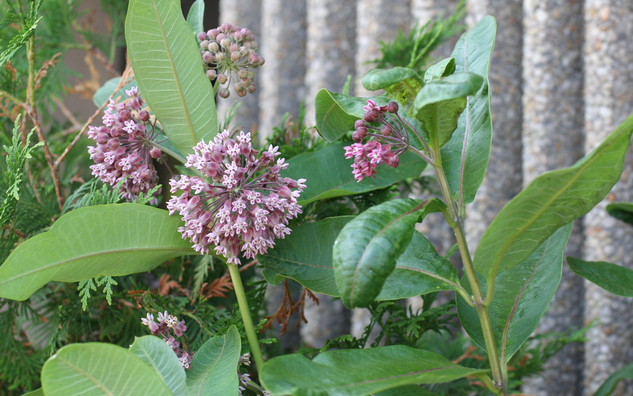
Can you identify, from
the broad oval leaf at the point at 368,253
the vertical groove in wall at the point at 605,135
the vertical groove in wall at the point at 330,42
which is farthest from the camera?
the vertical groove in wall at the point at 330,42

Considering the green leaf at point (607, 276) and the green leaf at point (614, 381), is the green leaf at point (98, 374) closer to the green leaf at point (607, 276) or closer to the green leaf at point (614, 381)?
the green leaf at point (607, 276)

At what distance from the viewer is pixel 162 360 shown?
34 cm

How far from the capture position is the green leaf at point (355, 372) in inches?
11.3

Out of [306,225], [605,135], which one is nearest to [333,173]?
[306,225]

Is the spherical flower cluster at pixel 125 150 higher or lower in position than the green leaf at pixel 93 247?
higher

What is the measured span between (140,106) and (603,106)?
95 cm

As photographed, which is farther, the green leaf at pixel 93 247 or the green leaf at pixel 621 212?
the green leaf at pixel 621 212

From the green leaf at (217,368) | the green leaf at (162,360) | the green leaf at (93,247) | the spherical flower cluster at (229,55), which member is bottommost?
the green leaf at (217,368)

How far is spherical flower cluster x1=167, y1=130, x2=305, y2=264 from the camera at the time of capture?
1.24 ft

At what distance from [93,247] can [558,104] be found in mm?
1036

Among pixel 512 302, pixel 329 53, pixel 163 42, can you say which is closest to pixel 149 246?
pixel 163 42

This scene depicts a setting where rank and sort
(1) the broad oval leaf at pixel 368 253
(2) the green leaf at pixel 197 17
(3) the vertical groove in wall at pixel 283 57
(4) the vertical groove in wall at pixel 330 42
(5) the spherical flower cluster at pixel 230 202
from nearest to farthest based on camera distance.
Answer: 1. (1) the broad oval leaf at pixel 368 253
2. (5) the spherical flower cluster at pixel 230 202
3. (2) the green leaf at pixel 197 17
4. (4) the vertical groove in wall at pixel 330 42
5. (3) the vertical groove in wall at pixel 283 57

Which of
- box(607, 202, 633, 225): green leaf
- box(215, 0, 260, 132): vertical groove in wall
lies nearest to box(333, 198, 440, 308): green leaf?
box(607, 202, 633, 225): green leaf

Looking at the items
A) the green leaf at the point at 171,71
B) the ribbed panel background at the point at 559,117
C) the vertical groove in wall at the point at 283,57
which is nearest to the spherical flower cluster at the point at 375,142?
the green leaf at the point at 171,71
